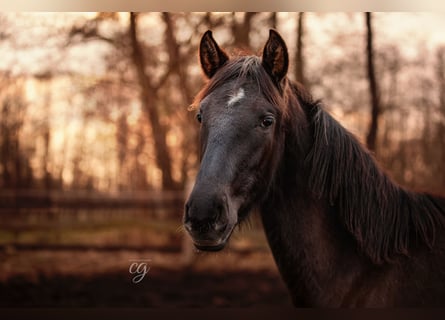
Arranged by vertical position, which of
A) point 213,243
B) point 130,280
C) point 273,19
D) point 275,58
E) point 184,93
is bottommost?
point 130,280

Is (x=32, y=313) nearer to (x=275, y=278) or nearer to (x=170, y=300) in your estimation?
(x=170, y=300)

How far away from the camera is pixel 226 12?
3.29 meters

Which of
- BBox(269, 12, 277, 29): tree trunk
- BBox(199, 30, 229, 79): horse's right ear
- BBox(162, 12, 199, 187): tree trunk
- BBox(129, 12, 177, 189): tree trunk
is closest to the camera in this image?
BBox(199, 30, 229, 79): horse's right ear

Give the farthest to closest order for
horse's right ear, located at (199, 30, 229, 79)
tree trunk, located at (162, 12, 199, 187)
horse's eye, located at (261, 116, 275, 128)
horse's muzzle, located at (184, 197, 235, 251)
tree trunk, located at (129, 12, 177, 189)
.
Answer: tree trunk, located at (129, 12, 177, 189)
tree trunk, located at (162, 12, 199, 187)
horse's right ear, located at (199, 30, 229, 79)
horse's eye, located at (261, 116, 275, 128)
horse's muzzle, located at (184, 197, 235, 251)

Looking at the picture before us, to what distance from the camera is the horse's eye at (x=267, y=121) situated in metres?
1.77

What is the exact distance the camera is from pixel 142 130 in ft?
12.7

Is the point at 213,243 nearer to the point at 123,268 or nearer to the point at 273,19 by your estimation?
the point at 123,268

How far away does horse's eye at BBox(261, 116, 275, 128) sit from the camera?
1.77 m

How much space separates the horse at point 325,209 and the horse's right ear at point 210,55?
0.64 ft

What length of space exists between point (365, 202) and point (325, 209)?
0.15 m

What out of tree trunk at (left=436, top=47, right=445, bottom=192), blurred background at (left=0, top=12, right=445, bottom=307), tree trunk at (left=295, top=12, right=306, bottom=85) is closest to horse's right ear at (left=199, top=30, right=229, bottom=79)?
blurred background at (left=0, top=12, right=445, bottom=307)

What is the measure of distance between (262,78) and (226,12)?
1.62 meters

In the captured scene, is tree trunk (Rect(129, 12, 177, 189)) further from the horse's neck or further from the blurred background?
the horse's neck

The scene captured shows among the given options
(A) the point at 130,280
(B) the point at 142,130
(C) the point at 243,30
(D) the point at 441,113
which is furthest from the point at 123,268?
(D) the point at 441,113
